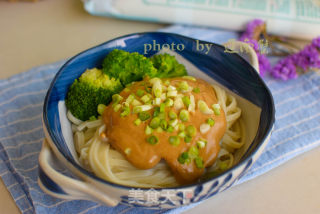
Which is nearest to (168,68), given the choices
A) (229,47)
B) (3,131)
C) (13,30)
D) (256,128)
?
(229,47)

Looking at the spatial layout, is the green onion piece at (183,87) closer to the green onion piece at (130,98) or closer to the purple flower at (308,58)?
the green onion piece at (130,98)

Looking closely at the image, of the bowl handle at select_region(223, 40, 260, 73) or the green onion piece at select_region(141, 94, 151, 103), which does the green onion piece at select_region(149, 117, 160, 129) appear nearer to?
the green onion piece at select_region(141, 94, 151, 103)

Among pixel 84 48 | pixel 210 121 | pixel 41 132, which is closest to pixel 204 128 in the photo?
pixel 210 121

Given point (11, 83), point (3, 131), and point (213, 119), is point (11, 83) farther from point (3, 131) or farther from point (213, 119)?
point (213, 119)

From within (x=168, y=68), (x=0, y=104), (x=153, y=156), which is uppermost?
(x=168, y=68)

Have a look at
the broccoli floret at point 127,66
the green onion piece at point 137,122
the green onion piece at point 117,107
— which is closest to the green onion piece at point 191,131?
the green onion piece at point 137,122

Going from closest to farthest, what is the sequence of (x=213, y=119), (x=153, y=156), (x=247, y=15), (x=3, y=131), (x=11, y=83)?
(x=153, y=156), (x=213, y=119), (x=3, y=131), (x=11, y=83), (x=247, y=15)
